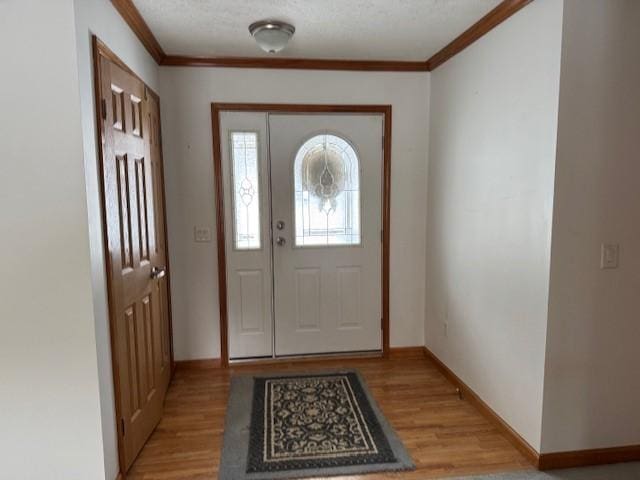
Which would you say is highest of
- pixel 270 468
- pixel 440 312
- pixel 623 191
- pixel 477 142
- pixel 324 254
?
pixel 477 142

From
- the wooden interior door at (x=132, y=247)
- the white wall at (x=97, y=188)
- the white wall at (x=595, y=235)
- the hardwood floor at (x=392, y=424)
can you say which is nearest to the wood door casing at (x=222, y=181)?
the hardwood floor at (x=392, y=424)

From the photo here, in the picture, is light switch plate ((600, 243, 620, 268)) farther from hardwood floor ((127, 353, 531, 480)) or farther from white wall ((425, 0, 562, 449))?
hardwood floor ((127, 353, 531, 480))

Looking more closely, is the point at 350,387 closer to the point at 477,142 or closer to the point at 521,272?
the point at 521,272

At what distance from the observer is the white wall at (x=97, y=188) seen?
1.59 metres

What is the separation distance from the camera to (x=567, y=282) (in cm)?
193

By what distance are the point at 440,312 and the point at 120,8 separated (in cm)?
281

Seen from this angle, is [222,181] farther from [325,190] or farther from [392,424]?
[392,424]

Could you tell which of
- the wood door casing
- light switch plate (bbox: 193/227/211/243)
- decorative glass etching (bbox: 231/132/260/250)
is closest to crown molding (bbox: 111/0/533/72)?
the wood door casing

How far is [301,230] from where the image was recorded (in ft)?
10.6

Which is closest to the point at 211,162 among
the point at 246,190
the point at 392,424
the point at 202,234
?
the point at 246,190

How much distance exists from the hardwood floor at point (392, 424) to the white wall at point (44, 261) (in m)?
0.52

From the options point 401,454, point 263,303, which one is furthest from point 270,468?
point 263,303

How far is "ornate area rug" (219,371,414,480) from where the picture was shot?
6.75 ft

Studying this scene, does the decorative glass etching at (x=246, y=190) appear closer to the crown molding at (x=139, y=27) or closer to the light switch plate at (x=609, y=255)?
the crown molding at (x=139, y=27)
